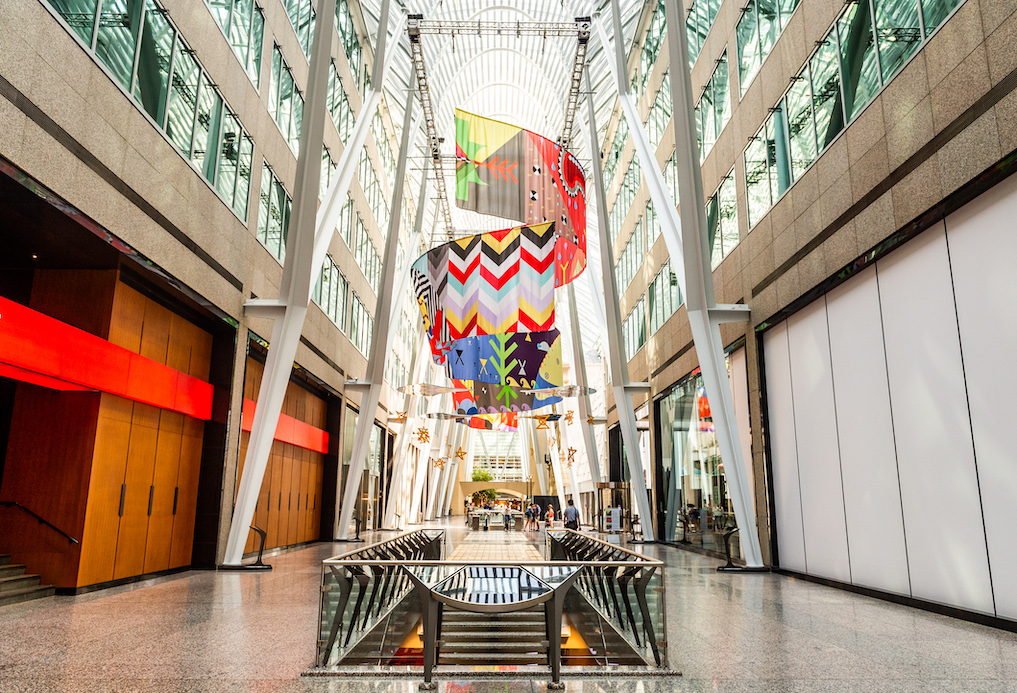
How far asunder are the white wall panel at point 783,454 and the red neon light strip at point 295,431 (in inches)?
501

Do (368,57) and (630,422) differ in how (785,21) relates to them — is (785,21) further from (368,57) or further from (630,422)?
(368,57)

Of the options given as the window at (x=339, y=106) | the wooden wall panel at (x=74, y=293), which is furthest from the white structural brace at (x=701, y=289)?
the window at (x=339, y=106)

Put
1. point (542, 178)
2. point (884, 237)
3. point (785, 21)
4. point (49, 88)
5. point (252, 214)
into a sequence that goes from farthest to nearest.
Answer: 1. point (542, 178)
2. point (252, 214)
3. point (785, 21)
4. point (884, 237)
5. point (49, 88)

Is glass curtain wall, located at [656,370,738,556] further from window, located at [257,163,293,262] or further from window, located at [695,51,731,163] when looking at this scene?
window, located at [257,163,293,262]

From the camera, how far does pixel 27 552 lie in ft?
37.8

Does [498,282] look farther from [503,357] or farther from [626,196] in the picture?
[626,196]

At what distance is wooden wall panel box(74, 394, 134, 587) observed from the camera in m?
11.9

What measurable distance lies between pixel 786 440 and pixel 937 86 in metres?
8.31

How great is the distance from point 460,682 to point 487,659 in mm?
590

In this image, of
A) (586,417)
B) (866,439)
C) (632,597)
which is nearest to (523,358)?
(866,439)

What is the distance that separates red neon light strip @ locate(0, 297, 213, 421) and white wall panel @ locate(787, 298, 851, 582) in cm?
1304

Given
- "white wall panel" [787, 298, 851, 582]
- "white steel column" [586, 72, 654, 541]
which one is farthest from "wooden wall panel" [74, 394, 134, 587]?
"white steel column" [586, 72, 654, 541]

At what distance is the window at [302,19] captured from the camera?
21.2 meters

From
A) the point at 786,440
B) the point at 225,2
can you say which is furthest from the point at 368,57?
the point at 786,440
